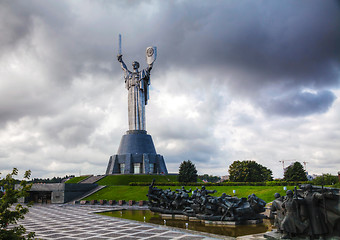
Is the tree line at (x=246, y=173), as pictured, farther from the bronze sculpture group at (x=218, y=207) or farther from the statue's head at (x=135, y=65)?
the statue's head at (x=135, y=65)

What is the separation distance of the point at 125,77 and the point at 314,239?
46.9 meters

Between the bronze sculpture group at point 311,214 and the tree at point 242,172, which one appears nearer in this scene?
the bronze sculpture group at point 311,214

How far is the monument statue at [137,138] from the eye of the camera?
46.8 m

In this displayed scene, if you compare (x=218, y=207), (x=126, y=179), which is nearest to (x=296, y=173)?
(x=218, y=207)

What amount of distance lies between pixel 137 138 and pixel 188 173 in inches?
622

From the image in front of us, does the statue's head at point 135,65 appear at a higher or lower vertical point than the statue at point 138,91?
higher

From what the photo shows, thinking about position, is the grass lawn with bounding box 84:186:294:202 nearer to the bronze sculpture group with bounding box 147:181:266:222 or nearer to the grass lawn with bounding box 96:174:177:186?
the grass lawn with bounding box 96:174:177:186

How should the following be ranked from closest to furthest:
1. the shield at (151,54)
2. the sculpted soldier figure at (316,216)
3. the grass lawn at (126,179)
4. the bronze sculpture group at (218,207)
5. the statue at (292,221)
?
the sculpted soldier figure at (316,216)
the statue at (292,221)
the bronze sculpture group at (218,207)
the grass lawn at (126,179)
the shield at (151,54)

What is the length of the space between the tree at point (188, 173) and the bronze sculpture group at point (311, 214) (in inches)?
1049

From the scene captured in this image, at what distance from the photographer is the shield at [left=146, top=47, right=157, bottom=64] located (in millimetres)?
50250

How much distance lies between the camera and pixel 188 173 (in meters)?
35.9

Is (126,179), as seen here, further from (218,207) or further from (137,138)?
(218,207)

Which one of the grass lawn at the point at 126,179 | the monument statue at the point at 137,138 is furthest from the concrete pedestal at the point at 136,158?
the grass lawn at the point at 126,179

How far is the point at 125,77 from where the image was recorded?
51812 millimetres
